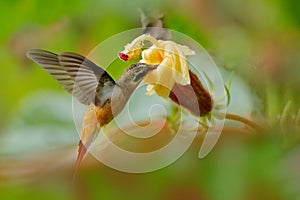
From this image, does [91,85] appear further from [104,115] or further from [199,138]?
[199,138]

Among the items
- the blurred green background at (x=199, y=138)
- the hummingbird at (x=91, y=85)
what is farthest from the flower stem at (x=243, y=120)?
the hummingbird at (x=91, y=85)

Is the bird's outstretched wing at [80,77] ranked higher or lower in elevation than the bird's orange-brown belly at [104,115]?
higher

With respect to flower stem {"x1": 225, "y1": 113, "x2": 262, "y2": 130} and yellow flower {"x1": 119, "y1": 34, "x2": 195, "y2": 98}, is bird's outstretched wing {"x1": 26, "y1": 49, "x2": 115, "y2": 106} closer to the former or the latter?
yellow flower {"x1": 119, "y1": 34, "x2": 195, "y2": 98}

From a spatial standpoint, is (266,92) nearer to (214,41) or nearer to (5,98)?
(214,41)

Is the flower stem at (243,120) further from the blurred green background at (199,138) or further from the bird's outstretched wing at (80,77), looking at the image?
the bird's outstretched wing at (80,77)

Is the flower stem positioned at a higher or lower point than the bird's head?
lower

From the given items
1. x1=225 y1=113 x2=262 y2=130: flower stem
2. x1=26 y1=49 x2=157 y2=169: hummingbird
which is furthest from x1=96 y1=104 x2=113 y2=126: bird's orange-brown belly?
x1=225 y1=113 x2=262 y2=130: flower stem
